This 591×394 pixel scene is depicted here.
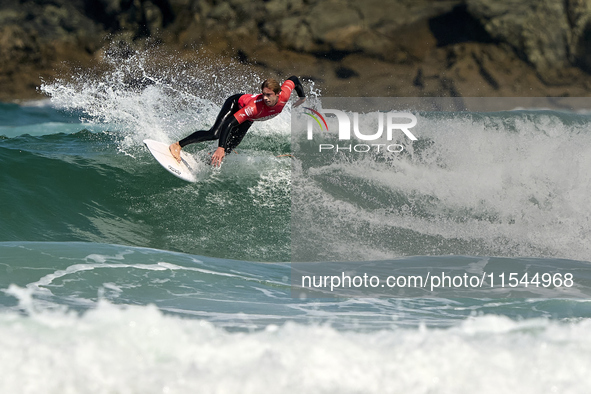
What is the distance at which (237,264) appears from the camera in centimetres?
496

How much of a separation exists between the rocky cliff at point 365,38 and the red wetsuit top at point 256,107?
58.6 feet

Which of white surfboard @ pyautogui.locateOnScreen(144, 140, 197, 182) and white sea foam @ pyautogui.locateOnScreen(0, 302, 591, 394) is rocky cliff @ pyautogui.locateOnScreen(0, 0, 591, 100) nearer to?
white surfboard @ pyautogui.locateOnScreen(144, 140, 197, 182)

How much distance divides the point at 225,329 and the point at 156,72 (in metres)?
24.1

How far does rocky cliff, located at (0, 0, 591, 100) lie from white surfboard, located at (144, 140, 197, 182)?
17.4 metres

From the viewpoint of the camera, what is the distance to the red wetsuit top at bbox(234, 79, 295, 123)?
18.8ft

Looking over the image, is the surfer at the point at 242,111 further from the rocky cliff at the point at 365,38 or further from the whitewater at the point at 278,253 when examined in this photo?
the rocky cliff at the point at 365,38

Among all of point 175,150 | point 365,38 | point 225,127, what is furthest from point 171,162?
point 365,38

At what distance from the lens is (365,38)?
79.8ft

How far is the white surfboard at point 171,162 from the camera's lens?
6.22m

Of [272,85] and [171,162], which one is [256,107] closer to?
[272,85]

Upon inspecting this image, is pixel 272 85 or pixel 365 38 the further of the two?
pixel 365 38

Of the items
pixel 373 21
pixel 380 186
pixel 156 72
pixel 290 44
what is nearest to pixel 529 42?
pixel 373 21

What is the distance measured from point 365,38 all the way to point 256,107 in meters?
19.9

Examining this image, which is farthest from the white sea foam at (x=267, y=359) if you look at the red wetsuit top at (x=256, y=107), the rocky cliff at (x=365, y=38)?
the rocky cliff at (x=365, y=38)
